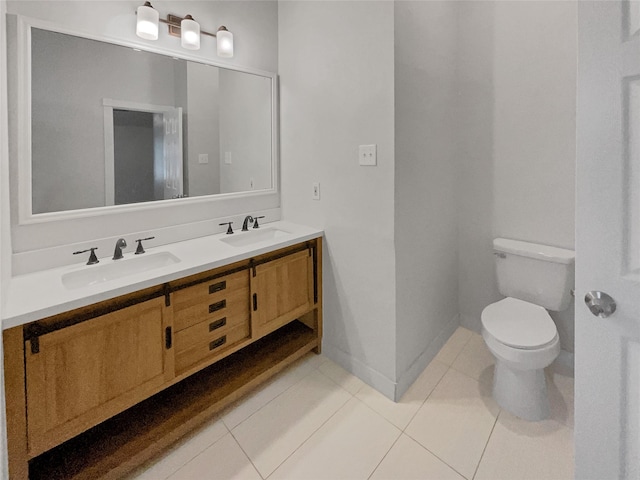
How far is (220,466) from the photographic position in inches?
57.0

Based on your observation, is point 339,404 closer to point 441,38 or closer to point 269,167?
point 269,167

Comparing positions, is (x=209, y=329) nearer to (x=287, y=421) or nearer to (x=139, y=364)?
(x=139, y=364)

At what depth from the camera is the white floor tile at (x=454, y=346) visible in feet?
7.23

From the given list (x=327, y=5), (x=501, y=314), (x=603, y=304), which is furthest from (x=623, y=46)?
(x=327, y=5)

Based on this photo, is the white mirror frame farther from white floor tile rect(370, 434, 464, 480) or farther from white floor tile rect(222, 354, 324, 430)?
white floor tile rect(370, 434, 464, 480)

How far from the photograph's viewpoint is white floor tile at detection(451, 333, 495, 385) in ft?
6.60

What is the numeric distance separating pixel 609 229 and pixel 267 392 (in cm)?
171

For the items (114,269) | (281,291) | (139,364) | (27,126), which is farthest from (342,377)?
(27,126)

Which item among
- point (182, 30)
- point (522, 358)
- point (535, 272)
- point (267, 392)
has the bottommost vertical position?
point (267, 392)

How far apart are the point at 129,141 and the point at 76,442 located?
4.63 feet

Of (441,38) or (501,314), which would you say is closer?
(501,314)

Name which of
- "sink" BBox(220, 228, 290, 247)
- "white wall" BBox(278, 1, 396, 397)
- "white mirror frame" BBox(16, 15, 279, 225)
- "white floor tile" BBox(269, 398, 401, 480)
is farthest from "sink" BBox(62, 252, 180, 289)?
"white floor tile" BBox(269, 398, 401, 480)

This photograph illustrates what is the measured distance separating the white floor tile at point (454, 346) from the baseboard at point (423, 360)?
3 cm

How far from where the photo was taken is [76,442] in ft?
4.60
